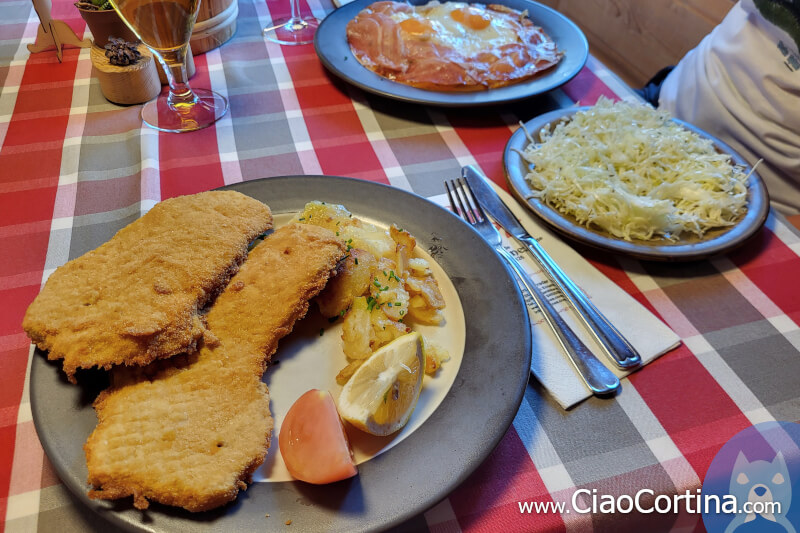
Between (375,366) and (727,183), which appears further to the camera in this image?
(727,183)

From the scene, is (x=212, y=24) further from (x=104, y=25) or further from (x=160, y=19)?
(x=160, y=19)

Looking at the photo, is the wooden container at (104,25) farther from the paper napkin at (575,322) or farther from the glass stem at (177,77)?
the paper napkin at (575,322)

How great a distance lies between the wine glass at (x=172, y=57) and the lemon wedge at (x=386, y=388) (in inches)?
57.0

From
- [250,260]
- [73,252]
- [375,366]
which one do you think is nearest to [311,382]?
[375,366]

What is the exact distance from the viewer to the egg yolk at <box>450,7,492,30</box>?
8.95 ft

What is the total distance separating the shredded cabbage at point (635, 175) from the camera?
167 cm

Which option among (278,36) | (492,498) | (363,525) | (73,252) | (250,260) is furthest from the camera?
(278,36)

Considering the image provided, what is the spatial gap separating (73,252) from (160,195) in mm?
333

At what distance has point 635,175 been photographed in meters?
1.89

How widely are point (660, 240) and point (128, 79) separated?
2.10m

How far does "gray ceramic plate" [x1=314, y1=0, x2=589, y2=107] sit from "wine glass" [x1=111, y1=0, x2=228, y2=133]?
0.55 meters

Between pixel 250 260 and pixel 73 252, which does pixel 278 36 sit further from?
pixel 250 260

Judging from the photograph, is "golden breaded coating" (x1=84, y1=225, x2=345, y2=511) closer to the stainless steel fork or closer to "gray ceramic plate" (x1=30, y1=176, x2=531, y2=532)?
"gray ceramic plate" (x1=30, y1=176, x2=531, y2=532)

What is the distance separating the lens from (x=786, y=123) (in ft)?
Answer: 7.79
